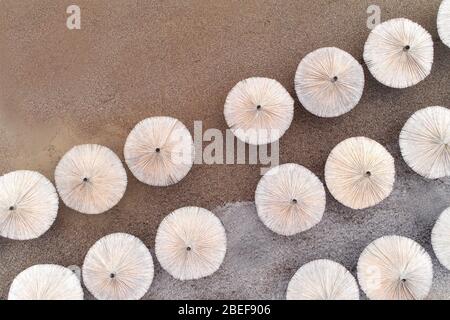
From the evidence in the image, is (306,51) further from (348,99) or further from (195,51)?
(195,51)

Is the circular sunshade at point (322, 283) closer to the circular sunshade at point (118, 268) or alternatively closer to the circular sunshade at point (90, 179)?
the circular sunshade at point (118, 268)

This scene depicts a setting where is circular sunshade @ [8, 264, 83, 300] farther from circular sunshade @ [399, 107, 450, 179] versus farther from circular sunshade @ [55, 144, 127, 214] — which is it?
circular sunshade @ [399, 107, 450, 179]

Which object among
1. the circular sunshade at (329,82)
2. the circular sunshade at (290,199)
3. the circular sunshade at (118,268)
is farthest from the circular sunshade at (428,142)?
the circular sunshade at (118,268)

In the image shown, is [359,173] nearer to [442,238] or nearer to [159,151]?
[442,238]

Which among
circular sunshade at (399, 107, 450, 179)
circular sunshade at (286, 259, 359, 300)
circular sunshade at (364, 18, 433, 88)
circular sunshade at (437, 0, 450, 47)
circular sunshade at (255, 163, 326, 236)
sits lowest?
circular sunshade at (286, 259, 359, 300)

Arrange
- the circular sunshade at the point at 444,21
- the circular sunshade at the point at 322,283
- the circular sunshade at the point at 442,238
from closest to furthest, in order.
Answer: the circular sunshade at the point at 322,283 → the circular sunshade at the point at 442,238 → the circular sunshade at the point at 444,21

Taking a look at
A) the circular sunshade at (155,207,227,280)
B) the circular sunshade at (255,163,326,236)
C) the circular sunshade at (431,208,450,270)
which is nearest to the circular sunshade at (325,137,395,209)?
the circular sunshade at (255,163,326,236)

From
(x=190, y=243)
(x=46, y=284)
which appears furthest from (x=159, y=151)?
(x=46, y=284)
